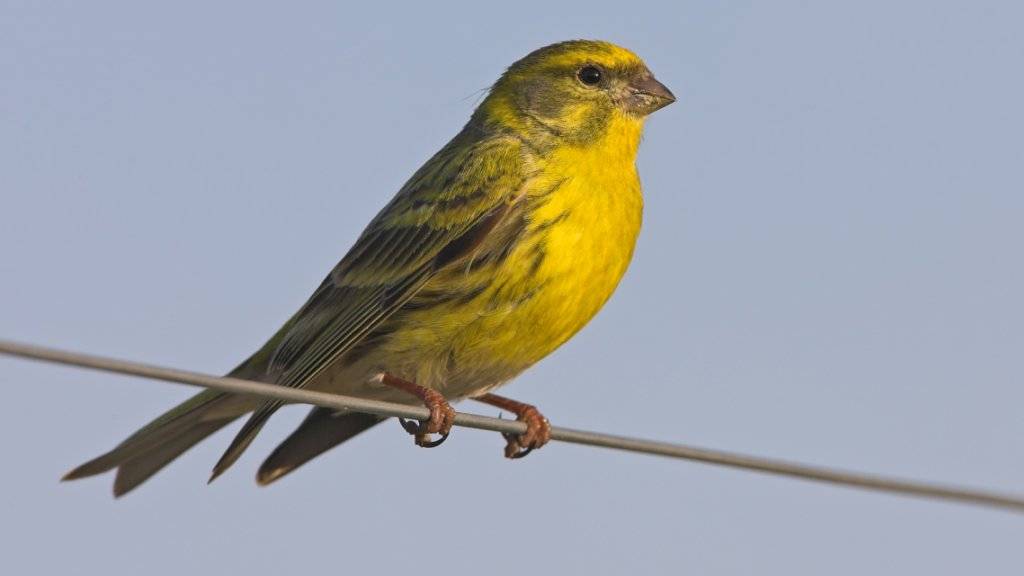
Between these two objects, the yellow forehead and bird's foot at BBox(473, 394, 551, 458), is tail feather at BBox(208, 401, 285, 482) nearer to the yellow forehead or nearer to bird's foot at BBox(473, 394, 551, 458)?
bird's foot at BBox(473, 394, 551, 458)

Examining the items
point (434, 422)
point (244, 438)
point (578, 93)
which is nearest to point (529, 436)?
point (434, 422)

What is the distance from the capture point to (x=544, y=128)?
725 centimetres

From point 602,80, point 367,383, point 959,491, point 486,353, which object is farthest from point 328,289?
point 959,491

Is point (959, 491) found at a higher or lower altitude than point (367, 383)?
lower

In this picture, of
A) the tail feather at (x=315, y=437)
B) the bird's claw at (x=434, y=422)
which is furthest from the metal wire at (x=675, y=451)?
the tail feather at (x=315, y=437)

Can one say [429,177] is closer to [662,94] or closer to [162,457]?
[662,94]

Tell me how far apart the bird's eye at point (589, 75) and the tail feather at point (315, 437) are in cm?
188

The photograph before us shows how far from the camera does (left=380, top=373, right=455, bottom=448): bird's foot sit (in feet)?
20.6

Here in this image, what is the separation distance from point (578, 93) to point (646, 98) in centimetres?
32

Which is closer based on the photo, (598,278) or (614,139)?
(598,278)

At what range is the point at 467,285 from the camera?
647 cm

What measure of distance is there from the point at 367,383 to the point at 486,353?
0.63 metres

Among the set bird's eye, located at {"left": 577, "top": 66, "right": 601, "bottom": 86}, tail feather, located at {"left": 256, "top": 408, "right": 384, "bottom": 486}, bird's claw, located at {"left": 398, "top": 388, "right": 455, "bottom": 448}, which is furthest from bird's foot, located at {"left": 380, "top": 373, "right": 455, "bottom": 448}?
bird's eye, located at {"left": 577, "top": 66, "right": 601, "bottom": 86}

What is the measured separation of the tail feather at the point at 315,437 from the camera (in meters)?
7.13
